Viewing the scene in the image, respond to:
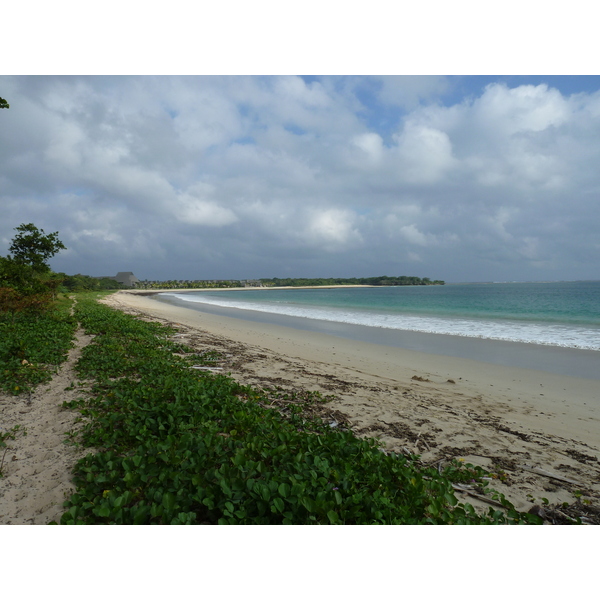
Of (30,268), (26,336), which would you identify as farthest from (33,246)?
(26,336)

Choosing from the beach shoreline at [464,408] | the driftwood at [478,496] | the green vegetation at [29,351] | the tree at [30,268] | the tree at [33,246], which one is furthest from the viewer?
the tree at [33,246]

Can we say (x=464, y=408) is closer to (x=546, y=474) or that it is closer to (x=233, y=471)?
(x=546, y=474)

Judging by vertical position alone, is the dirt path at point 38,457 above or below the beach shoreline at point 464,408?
above

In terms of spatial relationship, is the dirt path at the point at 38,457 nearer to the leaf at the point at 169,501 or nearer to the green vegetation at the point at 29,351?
the green vegetation at the point at 29,351

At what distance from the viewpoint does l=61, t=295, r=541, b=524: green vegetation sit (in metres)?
2.96

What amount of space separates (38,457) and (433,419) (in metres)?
5.63

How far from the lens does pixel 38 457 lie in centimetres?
412

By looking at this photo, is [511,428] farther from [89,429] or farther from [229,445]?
[89,429]

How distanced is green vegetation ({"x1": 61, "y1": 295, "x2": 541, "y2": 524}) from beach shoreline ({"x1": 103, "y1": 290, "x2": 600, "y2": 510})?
2.04 feet

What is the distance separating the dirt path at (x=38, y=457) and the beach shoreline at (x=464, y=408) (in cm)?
348

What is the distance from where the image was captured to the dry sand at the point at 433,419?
149 inches

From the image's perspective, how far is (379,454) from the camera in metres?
3.97

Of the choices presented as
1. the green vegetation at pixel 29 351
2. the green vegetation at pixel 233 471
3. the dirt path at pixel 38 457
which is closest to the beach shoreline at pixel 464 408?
the green vegetation at pixel 233 471

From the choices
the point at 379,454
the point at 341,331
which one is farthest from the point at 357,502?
the point at 341,331
